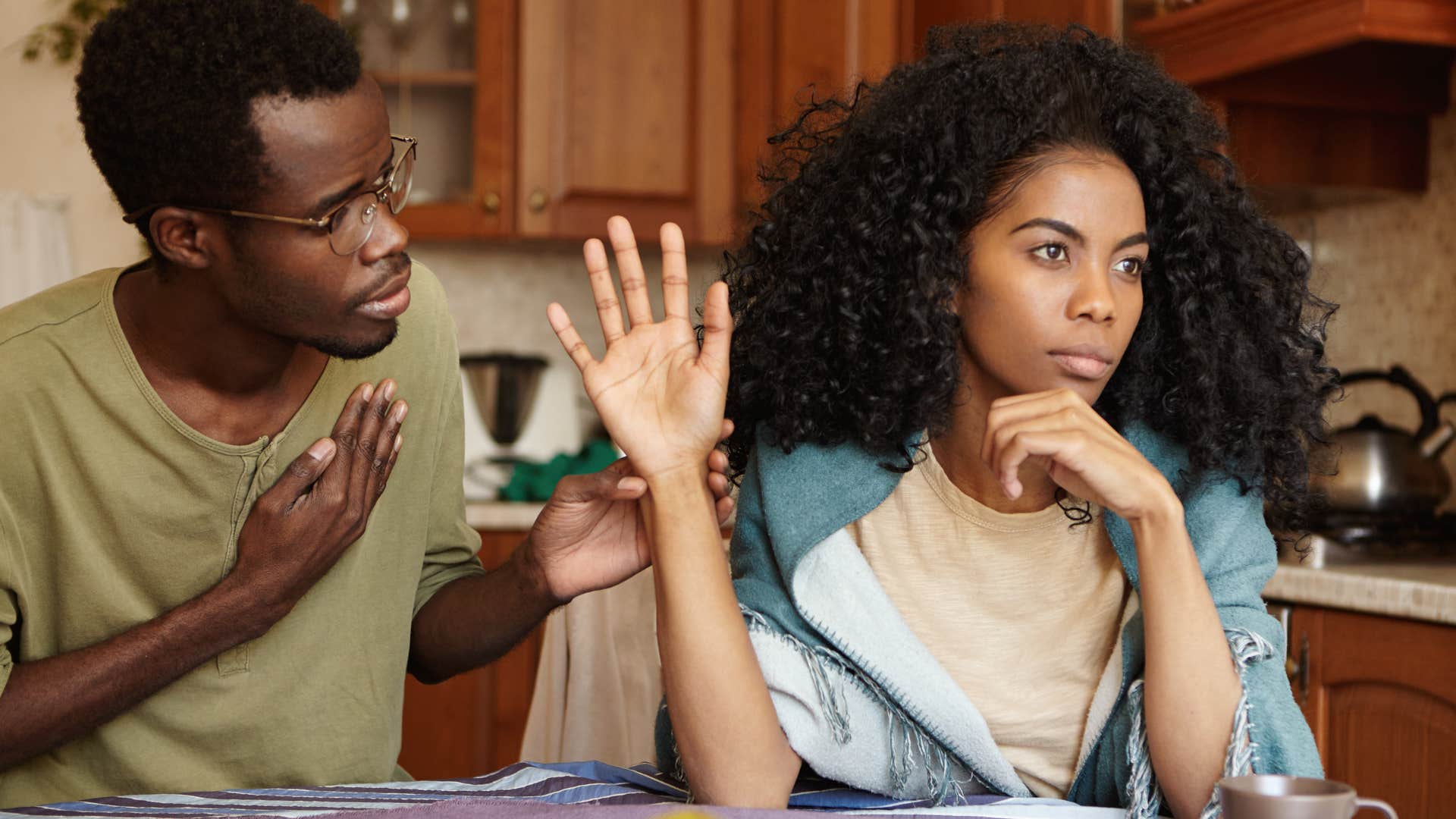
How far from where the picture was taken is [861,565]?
3.69ft

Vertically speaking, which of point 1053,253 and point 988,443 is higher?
point 1053,253

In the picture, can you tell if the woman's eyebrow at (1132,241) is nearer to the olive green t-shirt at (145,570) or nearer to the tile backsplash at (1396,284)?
the olive green t-shirt at (145,570)

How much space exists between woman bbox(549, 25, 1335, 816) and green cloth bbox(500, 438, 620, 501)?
6.13 feet

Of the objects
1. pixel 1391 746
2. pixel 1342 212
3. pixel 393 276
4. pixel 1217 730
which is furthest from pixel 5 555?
pixel 1342 212

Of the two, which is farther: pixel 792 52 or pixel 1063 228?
pixel 792 52

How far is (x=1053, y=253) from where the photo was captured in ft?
3.68

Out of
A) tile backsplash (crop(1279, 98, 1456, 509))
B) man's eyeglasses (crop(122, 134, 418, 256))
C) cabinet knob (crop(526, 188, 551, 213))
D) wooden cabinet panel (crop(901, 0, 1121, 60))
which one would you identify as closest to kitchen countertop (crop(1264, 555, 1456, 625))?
tile backsplash (crop(1279, 98, 1456, 509))

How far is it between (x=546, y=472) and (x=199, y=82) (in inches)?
80.3

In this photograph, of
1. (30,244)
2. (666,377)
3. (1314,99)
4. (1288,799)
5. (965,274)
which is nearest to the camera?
(1288,799)

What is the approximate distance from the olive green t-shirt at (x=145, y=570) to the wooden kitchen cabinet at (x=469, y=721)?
173 centimetres

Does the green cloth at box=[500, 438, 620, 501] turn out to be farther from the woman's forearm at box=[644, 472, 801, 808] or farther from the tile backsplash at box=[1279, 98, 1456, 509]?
the woman's forearm at box=[644, 472, 801, 808]

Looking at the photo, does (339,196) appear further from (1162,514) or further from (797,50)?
(797,50)

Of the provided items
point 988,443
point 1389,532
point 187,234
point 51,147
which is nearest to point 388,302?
point 187,234

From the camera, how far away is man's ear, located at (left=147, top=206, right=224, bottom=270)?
1.21 m
